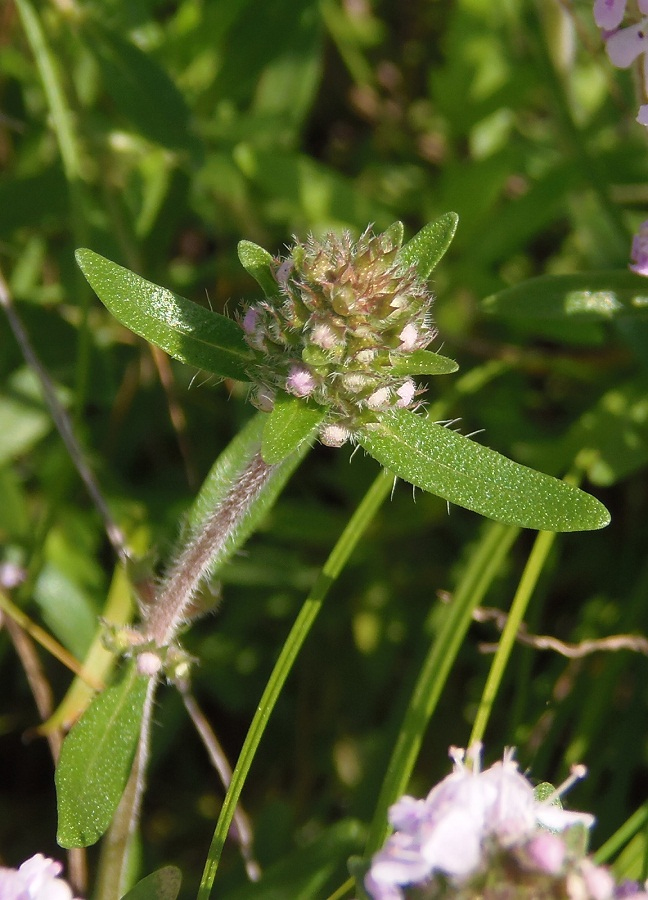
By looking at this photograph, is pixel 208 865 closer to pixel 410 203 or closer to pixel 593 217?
pixel 593 217

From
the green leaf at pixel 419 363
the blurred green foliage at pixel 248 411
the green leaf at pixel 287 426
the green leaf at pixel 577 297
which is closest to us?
the green leaf at pixel 287 426

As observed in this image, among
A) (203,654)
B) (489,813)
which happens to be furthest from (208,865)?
(203,654)

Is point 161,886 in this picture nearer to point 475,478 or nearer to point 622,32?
point 475,478

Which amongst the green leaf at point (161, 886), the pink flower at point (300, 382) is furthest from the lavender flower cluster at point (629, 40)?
the green leaf at point (161, 886)

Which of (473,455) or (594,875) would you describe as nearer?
(594,875)

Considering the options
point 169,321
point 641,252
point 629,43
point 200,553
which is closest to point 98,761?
point 200,553

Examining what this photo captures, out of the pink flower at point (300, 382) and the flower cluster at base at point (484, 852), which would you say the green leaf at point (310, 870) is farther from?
the pink flower at point (300, 382)
